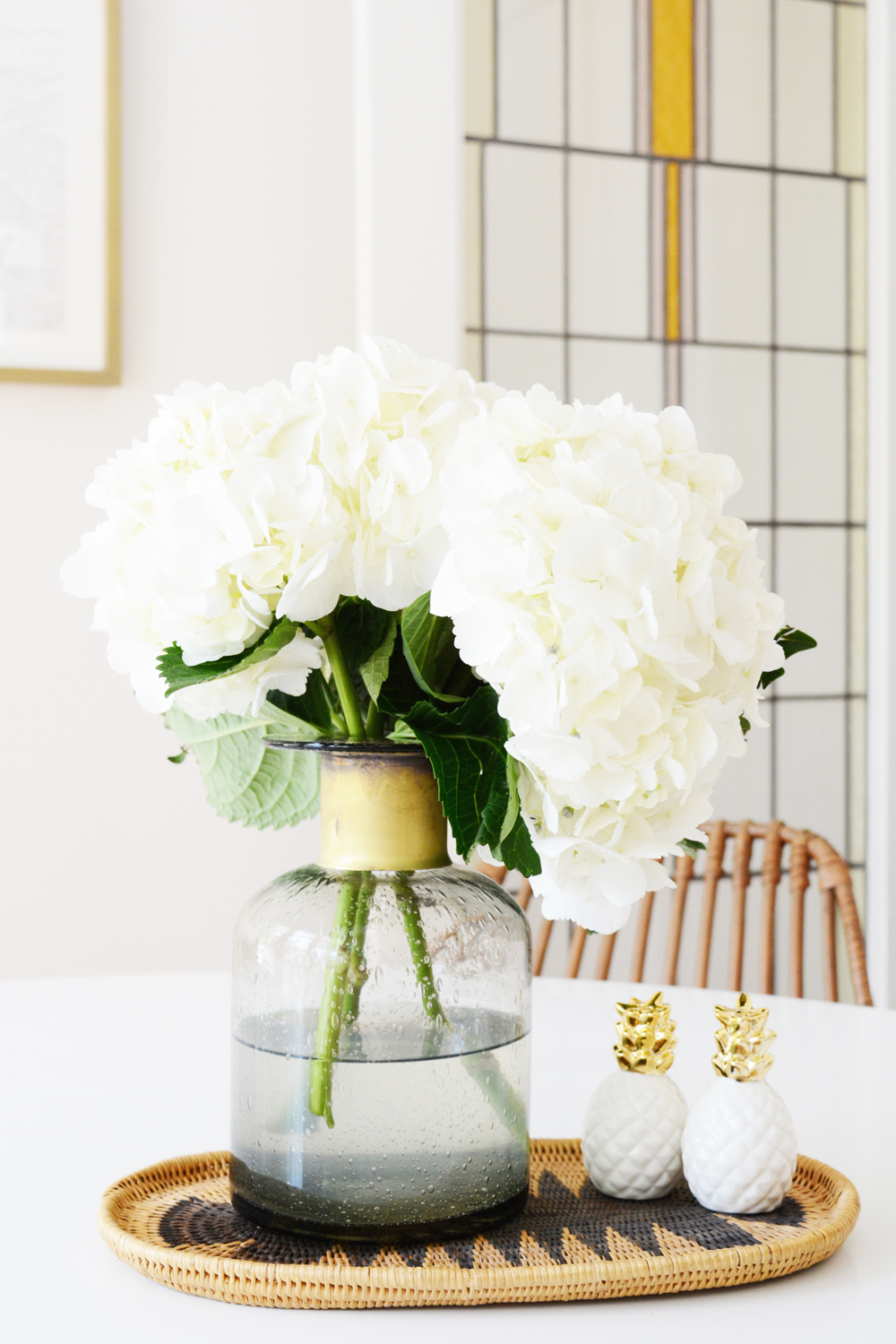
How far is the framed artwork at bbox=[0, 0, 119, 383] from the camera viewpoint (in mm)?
2068

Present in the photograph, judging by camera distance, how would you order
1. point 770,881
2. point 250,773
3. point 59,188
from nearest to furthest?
point 250,773 → point 770,881 → point 59,188

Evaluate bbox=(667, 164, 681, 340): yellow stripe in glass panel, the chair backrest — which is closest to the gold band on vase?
the chair backrest

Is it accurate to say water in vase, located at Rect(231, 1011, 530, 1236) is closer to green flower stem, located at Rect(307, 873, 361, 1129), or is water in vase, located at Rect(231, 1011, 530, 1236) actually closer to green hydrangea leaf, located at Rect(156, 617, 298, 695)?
green flower stem, located at Rect(307, 873, 361, 1129)

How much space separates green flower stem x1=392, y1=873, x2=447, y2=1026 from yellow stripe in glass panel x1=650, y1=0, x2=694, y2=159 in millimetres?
2188

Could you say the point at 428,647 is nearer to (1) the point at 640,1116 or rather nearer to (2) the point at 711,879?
(1) the point at 640,1116

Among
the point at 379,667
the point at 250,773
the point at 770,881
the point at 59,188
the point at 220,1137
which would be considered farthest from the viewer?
the point at 59,188

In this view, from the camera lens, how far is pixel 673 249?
2512 millimetres

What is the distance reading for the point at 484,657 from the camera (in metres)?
0.58

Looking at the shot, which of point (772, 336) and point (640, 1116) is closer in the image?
point (640, 1116)

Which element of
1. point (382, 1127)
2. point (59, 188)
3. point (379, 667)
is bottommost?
point (382, 1127)

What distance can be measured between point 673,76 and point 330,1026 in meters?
2.31

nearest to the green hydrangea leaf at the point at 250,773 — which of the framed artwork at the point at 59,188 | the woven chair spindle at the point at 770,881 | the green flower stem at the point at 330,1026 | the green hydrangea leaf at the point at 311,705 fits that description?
the green hydrangea leaf at the point at 311,705

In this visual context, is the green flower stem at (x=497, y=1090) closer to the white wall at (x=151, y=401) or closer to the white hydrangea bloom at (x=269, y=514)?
the white hydrangea bloom at (x=269, y=514)

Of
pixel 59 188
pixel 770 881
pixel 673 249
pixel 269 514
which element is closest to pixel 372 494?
pixel 269 514
